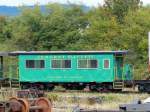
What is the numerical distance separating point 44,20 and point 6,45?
15.4 ft

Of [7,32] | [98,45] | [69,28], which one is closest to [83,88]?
[98,45]

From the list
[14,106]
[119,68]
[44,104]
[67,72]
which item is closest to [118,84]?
[119,68]

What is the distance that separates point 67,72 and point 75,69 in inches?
22.2

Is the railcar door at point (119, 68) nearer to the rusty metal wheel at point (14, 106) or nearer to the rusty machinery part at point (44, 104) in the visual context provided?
the rusty machinery part at point (44, 104)

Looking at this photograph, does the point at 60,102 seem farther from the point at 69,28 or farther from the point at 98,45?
the point at 69,28

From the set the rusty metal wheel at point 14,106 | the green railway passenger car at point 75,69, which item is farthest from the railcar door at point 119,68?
the rusty metal wheel at point 14,106

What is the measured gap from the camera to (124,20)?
5631 cm

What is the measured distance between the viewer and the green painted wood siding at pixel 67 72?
32.2m

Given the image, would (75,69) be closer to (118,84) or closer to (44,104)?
(118,84)

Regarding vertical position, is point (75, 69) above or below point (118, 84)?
above

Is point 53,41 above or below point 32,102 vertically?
above

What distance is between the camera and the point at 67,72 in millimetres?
32688

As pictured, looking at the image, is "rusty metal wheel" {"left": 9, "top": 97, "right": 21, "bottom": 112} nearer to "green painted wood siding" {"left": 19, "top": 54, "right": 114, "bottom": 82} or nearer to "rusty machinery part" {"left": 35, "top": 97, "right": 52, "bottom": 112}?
"rusty machinery part" {"left": 35, "top": 97, "right": 52, "bottom": 112}

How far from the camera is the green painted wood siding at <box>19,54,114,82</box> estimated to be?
105ft
